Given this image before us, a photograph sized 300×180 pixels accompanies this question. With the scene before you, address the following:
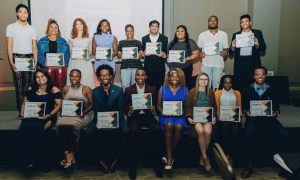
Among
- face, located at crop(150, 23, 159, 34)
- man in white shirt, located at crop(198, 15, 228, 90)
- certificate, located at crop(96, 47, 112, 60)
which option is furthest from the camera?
man in white shirt, located at crop(198, 15, 228, 90)

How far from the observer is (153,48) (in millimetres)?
4672

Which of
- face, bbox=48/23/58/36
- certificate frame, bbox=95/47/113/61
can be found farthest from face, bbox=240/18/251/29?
face, bbox=48/23/58/36

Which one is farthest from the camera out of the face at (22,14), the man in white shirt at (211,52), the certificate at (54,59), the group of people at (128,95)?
the man in white shirt at (211,52)

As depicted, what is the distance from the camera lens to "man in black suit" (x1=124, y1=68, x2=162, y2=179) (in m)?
3.87

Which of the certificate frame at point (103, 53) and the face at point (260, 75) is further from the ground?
the certificate frame at point (103, 53)

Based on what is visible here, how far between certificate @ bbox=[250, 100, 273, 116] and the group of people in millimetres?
111

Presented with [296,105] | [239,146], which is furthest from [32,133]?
[296,105]

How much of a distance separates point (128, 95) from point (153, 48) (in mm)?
879

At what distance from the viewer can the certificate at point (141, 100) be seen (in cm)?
402

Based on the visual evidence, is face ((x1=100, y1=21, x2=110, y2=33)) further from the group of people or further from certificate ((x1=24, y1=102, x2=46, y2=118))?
certificate ((x1=24, y1=102, x2=46, y2=118))

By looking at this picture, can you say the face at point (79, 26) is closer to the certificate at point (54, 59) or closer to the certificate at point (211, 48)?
the certificate at point (54, 59)

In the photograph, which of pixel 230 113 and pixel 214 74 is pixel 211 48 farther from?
pixel 230 113

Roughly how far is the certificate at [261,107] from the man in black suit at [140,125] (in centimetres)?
123

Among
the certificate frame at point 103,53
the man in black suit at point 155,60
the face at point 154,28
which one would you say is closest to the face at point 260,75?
the man in black suit at point 155,60
